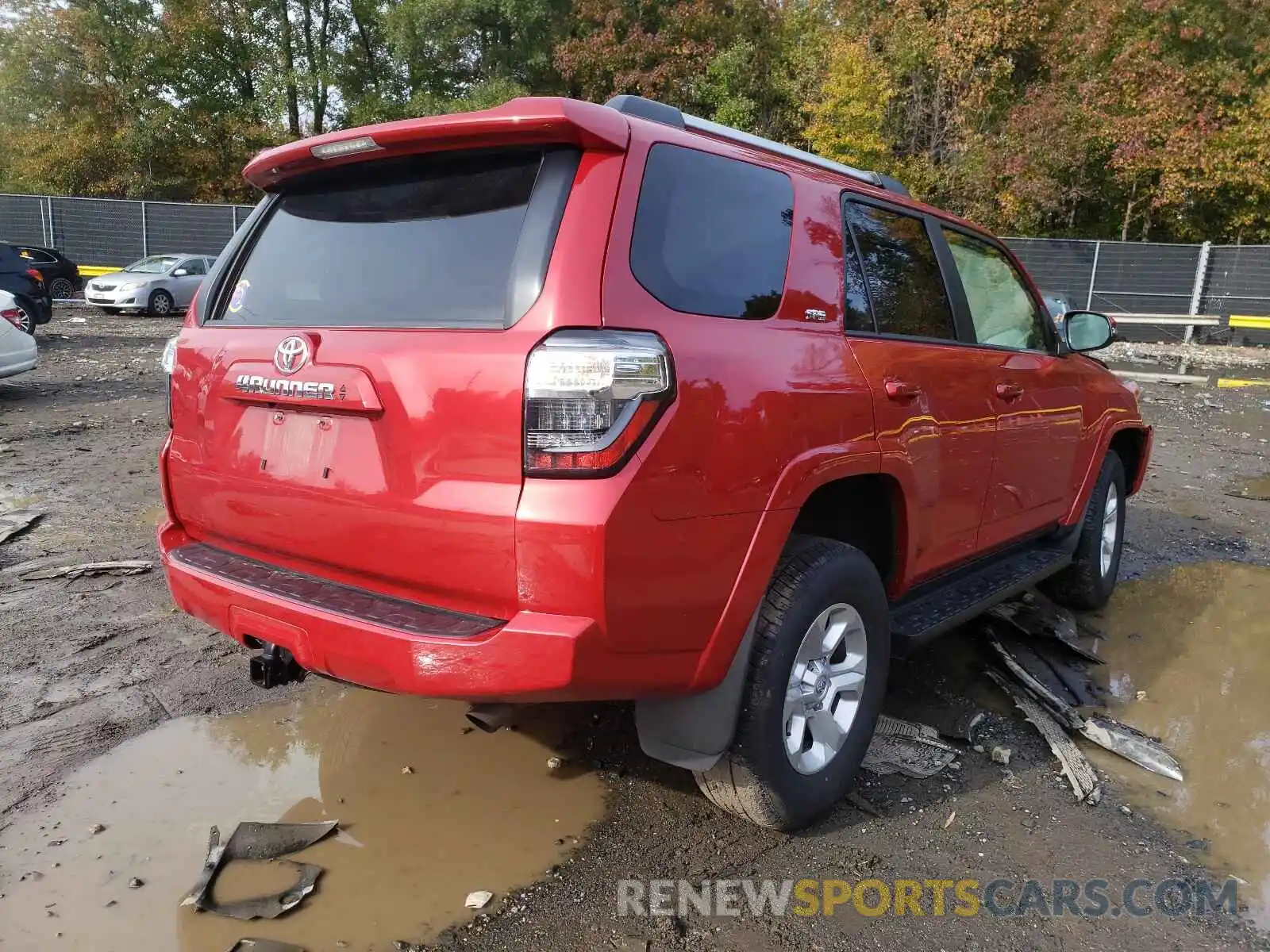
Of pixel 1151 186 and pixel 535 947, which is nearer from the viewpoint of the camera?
pixel 535 947

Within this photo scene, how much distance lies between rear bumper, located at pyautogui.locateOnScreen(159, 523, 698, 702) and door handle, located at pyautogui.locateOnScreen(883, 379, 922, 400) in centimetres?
117

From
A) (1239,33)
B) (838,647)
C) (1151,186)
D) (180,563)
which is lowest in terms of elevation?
(838,647)

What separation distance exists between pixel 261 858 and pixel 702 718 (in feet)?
4.33

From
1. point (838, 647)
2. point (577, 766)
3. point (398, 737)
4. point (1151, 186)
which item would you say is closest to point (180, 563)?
point (398, 737)

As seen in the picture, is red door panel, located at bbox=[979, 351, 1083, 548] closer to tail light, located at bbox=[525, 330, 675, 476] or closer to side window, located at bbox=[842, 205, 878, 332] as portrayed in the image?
side window, located at bbox=[842, 205, 878, 332]

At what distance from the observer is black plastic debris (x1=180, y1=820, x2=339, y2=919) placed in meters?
2.38

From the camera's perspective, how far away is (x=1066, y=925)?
248 cm

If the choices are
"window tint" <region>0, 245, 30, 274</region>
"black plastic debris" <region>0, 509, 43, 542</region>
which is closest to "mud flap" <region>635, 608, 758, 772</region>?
"black plastic debris" <region>0, 509, 43, 542</region>

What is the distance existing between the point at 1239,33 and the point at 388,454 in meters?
31.0

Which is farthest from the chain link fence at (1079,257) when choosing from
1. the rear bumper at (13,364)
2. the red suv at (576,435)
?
the red suv at (576,435)

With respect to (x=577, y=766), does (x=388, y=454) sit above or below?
above

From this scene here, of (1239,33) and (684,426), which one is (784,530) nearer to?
(684,426)

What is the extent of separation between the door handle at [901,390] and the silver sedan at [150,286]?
1898cm

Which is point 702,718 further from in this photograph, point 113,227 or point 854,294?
point 113,227
